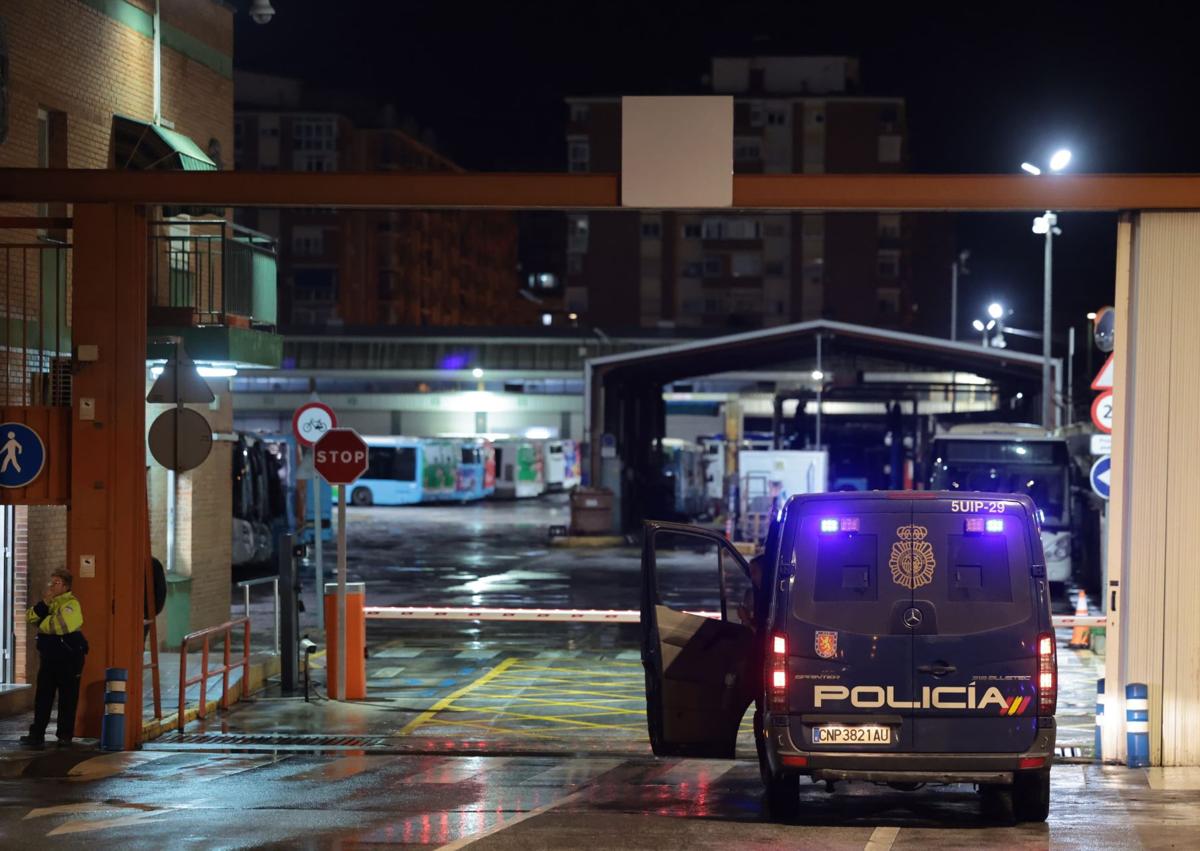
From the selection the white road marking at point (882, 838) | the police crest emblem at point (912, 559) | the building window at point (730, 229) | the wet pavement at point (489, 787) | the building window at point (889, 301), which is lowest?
the wet pavement at point (489, 787)

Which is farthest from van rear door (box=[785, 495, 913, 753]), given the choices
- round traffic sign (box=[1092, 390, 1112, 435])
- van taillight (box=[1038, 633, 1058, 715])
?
round traffic sign (box=[1092, 390, 1112, 435])

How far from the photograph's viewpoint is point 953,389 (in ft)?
173

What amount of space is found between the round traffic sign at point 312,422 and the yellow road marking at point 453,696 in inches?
139

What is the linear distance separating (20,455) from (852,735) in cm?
767

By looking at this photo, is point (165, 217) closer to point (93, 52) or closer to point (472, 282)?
point (93, 52)

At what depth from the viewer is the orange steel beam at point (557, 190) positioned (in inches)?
504

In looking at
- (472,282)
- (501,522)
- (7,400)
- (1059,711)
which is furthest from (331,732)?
(472,282)

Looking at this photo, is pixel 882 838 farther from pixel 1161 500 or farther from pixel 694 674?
pixel 1161 500

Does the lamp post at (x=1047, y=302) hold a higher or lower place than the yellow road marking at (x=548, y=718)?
higher

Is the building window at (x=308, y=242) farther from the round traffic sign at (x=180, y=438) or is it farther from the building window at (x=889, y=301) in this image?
the round traffic sign at (x=180, y=438)

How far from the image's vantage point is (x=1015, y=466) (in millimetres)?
32656

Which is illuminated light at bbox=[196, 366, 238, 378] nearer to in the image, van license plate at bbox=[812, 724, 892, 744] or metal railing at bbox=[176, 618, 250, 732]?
metal railing at bbox=[176, 618, 250, 732]

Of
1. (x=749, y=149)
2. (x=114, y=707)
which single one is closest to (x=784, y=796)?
(x=114, y=707)

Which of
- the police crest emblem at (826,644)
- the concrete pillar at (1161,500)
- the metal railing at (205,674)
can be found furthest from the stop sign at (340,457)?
the police crest emblem at (826,644)
